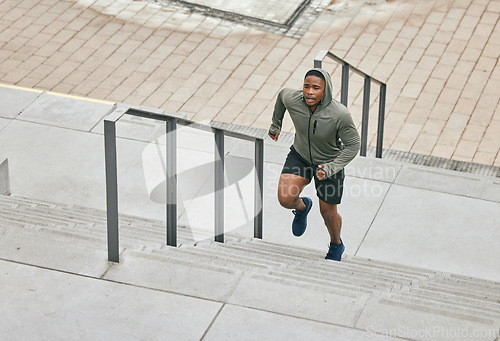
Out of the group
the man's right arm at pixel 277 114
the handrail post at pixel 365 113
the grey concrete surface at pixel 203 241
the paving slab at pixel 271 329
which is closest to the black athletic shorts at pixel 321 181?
the man's right arm at pixel 277 114

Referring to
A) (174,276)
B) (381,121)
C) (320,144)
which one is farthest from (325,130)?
(381,121)

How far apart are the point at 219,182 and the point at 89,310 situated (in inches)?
72.4

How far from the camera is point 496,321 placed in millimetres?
4773

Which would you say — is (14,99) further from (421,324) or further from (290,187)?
(421,324)

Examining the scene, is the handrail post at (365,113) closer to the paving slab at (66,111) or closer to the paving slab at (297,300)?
the paving slab at (66,111)

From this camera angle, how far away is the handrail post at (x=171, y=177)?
550cm

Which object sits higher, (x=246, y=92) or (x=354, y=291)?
(x=354, y=291)

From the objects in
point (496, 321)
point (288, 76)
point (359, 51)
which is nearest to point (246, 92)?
point (288, 76)

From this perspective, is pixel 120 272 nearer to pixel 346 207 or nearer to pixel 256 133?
pixel 346 207

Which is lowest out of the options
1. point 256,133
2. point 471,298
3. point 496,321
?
point 256,133

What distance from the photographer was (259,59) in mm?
10766

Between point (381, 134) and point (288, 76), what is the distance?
6.74 feet

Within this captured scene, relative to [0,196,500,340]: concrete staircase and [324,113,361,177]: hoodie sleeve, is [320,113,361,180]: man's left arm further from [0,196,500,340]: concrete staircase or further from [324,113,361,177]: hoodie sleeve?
[0,196,500,340]: concrete staircase

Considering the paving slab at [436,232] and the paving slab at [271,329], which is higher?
the paving slab at [271,329]
